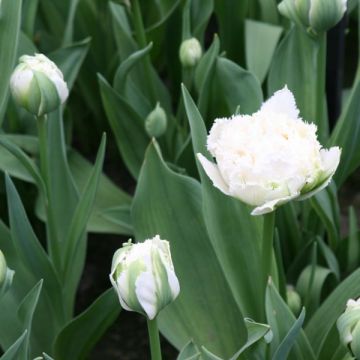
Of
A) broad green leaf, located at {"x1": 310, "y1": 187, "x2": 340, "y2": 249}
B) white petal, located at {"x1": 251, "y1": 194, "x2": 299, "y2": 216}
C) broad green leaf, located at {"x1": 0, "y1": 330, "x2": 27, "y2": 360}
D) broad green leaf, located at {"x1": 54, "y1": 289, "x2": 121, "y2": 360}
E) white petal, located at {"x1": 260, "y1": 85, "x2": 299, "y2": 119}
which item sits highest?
white petal, located at {"x1": 260, "y1": 85, "x2": 299, "y2": 119}

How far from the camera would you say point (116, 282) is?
0.68 meters

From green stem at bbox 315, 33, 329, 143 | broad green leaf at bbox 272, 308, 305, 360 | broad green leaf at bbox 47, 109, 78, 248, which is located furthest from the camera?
broad green leaf at bbox 47, 109, 78, 248

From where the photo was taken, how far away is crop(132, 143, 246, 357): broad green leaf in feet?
3.17

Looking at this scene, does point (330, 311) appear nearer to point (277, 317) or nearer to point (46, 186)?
→ point (277, 317)

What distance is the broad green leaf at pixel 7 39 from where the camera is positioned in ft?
3.52

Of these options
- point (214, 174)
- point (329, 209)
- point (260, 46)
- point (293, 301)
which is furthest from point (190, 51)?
point (214, 174)

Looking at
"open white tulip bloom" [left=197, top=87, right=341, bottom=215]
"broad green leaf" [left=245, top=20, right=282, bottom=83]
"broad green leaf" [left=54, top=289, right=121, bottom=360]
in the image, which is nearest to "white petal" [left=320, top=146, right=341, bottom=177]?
"open white tulip bloom" [left=197, top=87, right=341, bottom=215]

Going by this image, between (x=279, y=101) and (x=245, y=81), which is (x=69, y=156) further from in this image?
(x=279, y=101)

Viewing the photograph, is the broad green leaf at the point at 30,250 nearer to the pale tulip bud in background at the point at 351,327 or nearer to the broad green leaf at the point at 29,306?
the broad green leaf at the point at 29,306

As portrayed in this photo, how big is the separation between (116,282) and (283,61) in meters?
0.60

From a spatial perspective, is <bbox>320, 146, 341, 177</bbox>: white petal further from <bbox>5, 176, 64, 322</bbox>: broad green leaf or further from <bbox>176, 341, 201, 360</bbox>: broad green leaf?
<bbox>5, 176, 64, 322</bbox>: broad green leaf

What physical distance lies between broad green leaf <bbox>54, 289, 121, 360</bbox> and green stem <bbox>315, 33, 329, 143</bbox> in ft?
1.18

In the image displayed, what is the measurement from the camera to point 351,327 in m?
0.74

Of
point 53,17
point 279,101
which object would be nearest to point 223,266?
point 279,101
